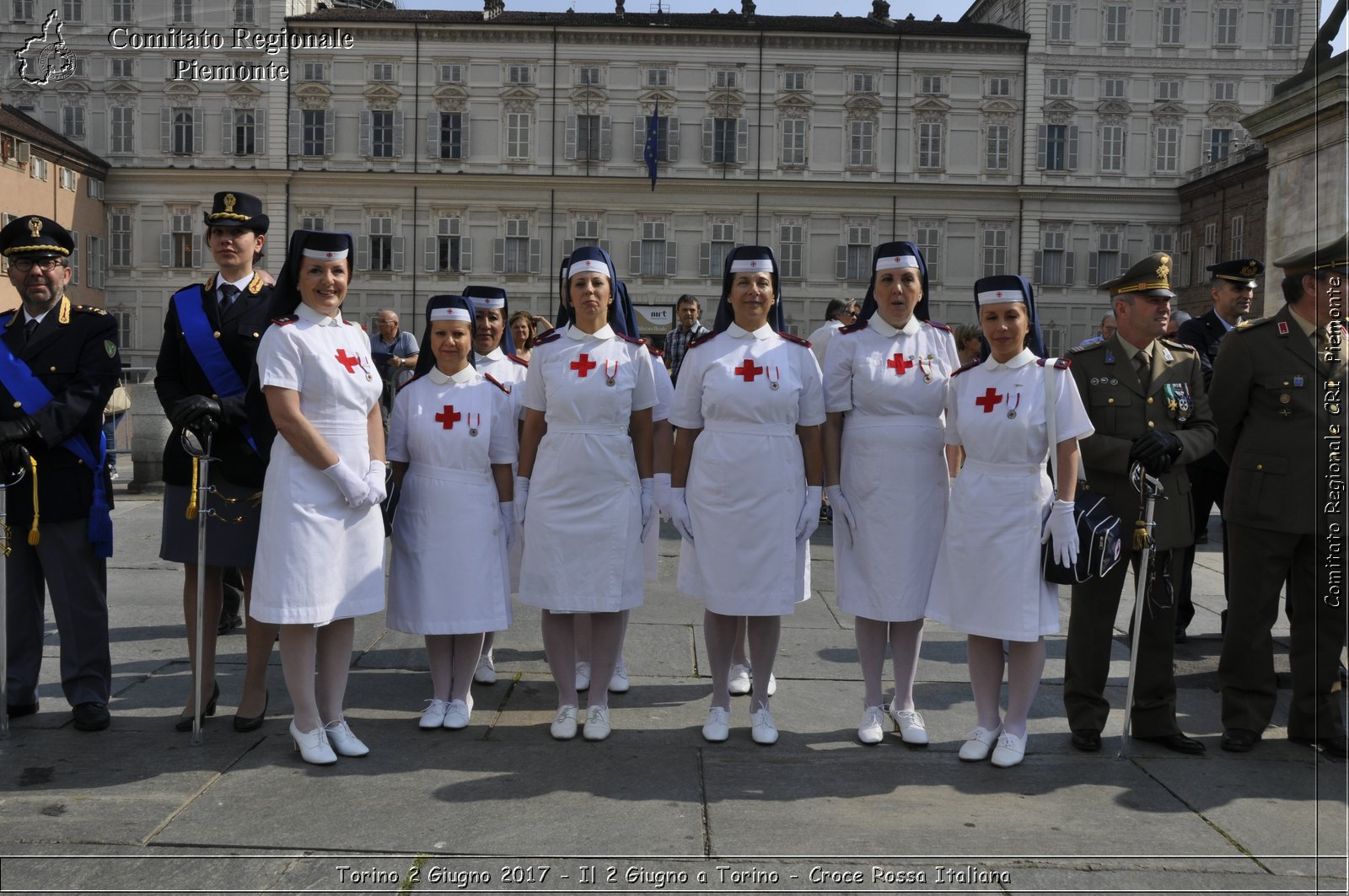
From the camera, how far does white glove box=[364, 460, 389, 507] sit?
4.95 metres

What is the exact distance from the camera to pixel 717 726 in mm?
5223

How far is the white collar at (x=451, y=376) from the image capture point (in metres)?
5.47

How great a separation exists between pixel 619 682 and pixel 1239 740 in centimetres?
294

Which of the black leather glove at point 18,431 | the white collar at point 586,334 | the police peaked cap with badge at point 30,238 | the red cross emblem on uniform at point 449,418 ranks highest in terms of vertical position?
the police peaked cap with badge at point 30,238

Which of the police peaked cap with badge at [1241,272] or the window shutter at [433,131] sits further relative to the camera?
the window shutter at [433,131]

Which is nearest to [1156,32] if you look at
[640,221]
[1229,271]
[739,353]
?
[640,221]

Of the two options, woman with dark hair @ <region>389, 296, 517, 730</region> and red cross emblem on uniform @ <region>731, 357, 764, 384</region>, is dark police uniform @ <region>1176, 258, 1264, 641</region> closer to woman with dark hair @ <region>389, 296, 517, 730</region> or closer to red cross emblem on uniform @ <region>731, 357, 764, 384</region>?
red cross emblem on uniform @ <region>731, 357, 764, 384</region>

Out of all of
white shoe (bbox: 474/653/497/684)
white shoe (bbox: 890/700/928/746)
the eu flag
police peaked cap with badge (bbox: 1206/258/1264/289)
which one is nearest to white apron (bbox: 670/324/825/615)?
white shoe (bbox: 890/700/928/746)

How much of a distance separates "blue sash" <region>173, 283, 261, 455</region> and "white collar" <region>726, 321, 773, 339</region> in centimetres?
224

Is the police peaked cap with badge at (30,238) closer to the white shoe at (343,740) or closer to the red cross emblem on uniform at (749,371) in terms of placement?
the white shoe at (343,740)

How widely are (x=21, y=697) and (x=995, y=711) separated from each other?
14.5ft

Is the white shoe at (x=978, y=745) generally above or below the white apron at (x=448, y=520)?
below

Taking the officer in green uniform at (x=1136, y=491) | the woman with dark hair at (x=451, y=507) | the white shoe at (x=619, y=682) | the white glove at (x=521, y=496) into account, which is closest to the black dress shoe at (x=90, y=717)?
the woman with dark hair at (x=451, y=507)

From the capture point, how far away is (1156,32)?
44375 mm
